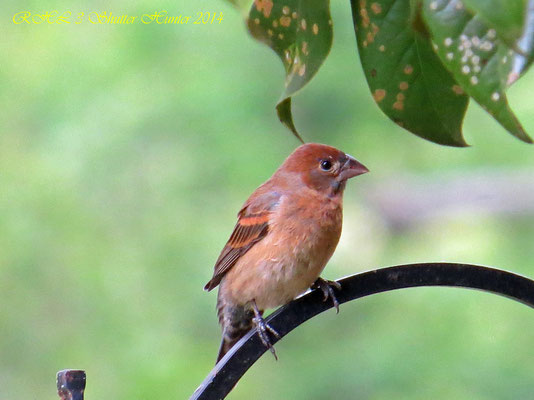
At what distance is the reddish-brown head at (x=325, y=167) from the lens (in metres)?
2.75

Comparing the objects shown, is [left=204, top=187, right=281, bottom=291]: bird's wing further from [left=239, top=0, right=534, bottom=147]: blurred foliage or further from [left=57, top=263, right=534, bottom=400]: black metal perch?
[left=239, top=0, right=534, bottom=147]: blurred foliage

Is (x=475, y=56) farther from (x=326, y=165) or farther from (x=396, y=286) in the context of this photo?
(x=326, y=165)

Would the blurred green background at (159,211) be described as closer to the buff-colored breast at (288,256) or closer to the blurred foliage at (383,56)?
the buff-colored breast at (288,256)

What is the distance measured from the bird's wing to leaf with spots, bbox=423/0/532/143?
172 cm

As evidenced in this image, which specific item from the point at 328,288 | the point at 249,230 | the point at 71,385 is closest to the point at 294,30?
the point at 71,385

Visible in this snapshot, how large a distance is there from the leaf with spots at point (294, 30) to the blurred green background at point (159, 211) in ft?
11.9

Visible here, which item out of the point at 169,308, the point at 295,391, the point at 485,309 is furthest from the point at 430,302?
the point at 169,308

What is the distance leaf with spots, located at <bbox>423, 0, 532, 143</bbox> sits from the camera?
102cm

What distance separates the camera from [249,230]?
2814mm

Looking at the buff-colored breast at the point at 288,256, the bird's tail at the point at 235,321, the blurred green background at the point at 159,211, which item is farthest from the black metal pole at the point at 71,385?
the blurred green background at the point at 159,211

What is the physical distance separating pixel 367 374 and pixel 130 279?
5.04 ft

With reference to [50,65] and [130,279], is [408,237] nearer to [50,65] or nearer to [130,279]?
[130,279]

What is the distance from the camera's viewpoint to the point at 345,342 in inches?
204

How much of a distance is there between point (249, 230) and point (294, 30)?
4.86ft
